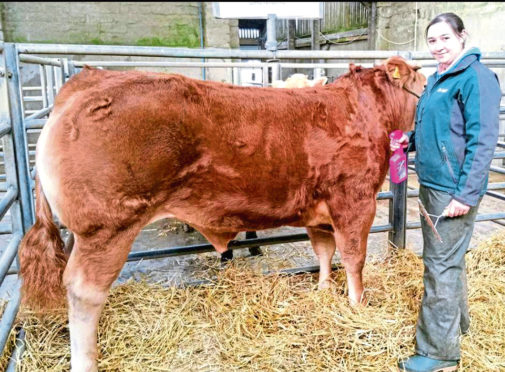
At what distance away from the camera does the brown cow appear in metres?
2.00

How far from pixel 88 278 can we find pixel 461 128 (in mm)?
1943

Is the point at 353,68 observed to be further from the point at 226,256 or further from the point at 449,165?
the point at 226,256

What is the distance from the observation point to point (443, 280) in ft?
7.75

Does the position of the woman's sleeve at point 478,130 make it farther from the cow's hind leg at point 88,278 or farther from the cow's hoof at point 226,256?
the cow's hoof at point 226,256

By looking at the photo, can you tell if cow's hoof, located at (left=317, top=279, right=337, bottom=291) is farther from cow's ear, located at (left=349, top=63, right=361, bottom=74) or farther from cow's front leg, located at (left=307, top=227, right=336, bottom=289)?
cow's ear, located at (left=349, top=63, right=361, bottom=74)

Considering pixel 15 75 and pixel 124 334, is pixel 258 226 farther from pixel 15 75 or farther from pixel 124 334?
pixel 15 75

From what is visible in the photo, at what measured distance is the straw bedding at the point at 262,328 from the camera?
8.00ft

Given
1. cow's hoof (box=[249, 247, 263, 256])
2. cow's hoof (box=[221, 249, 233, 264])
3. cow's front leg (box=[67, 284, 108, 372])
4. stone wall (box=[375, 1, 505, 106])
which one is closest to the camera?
cow's front leg (box=[67, 284, 108, 372])

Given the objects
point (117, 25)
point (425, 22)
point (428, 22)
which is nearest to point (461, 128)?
point (117, 25)

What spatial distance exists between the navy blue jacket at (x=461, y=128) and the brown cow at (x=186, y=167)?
42 centimetres

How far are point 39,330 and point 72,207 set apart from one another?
102cm

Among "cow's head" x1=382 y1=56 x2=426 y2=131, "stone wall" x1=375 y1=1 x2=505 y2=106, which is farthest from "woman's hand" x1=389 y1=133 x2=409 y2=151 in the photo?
"stone wall" x1=375 y1=1 x2=505 y2=106

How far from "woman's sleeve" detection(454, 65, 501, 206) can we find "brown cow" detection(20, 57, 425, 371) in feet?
2.00

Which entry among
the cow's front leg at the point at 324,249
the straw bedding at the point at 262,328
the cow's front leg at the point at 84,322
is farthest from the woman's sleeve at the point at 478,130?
the cow's front leg at the point at 84,322
